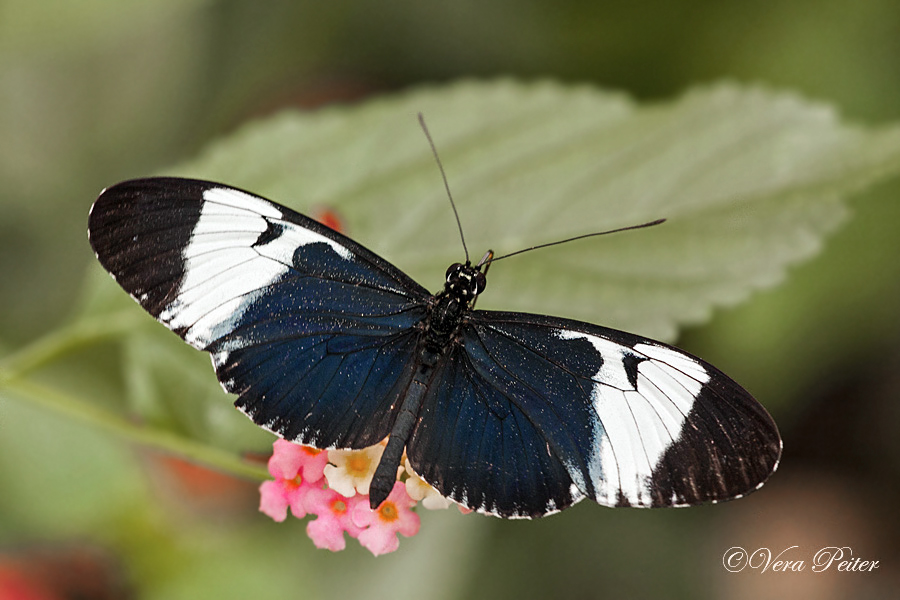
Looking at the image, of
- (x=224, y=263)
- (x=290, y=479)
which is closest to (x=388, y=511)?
(x=290, y=479)

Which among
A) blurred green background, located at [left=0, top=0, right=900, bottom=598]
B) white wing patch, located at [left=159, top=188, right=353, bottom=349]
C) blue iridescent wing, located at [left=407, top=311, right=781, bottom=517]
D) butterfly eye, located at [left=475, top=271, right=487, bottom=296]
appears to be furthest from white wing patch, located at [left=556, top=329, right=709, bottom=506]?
blurred green background, located at [left=0, top=0, right=900, bottom=598]

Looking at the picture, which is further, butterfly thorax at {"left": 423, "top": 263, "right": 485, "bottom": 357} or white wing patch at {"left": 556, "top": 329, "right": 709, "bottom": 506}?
butterfly thorax at {"left": 423, "top": 263, "right": 485, "bottom": 357}

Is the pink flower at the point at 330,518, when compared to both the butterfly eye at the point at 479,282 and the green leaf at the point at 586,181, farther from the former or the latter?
the green leaf at the point at 586,181

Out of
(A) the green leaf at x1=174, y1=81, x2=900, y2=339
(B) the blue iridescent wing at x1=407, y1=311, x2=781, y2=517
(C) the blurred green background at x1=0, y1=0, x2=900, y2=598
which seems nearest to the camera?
(B) the blue iridescent wing at x1=407, y1=311, x2=781, y2=517

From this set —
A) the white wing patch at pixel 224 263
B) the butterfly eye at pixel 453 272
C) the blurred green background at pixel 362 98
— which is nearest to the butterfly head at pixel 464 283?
the butterfly eye at pixel 453 272

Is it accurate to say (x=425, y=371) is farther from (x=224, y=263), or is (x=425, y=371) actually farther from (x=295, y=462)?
(x=224, y=263)

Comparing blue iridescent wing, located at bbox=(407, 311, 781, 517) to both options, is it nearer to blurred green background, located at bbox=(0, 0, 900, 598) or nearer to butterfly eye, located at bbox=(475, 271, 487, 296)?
butterfly eye, located at bbox=(475, 271, 487, 296)

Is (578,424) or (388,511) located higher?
(578,424)

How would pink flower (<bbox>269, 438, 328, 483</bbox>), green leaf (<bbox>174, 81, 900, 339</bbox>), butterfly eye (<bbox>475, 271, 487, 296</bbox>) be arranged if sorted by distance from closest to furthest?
pink flower (<bbox>269, 438, 328, 483</bbox>) < butterfly eye (<bbox>475, 271, 487, 296</bbox>) < green leaf (<bbox>174, 81, 900, 339</bbox>)
